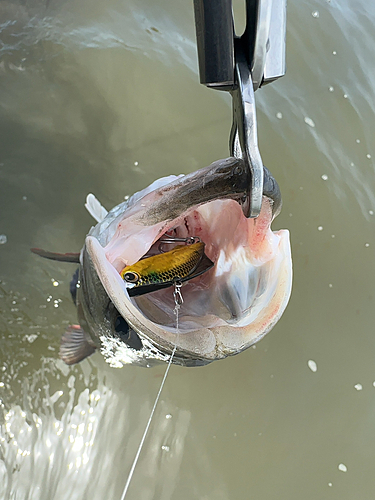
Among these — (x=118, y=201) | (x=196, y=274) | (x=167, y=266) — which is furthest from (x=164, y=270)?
(x=118, y=201)

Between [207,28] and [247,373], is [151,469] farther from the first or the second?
[207,28]

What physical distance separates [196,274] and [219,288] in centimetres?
10

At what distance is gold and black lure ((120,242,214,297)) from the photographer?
113 cm

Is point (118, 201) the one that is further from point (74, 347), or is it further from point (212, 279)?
point (212, 279)

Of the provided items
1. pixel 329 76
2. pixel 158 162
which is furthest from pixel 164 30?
pixel 329 76

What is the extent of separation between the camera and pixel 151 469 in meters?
1.97

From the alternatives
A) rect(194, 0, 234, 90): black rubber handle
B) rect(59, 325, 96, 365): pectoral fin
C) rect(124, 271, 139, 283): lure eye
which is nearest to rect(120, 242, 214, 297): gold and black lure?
rect(124, 271, 139, 283): lure eye

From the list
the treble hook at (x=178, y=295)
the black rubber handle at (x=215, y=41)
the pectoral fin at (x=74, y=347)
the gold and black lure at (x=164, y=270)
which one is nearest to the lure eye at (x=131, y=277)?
the gold and black lure at (x=164, y=270)

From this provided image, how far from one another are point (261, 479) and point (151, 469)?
0.51m

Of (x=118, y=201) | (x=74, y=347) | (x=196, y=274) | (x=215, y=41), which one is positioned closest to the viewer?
(x=215, y=41)

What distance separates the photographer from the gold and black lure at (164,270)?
1.13 meters

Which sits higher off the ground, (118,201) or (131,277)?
(131,277)

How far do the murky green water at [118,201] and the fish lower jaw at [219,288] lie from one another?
965 millimetres

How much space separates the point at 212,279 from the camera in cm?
133
